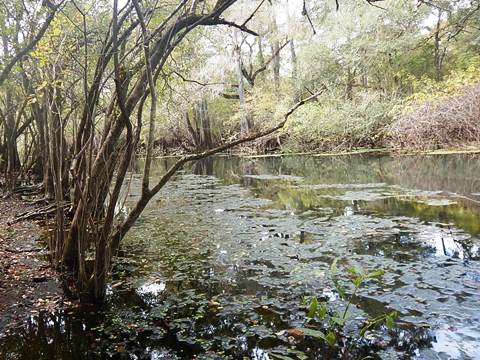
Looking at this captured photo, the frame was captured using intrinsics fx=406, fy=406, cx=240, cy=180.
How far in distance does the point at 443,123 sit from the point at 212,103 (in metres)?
19.5

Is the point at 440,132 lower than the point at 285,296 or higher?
higher

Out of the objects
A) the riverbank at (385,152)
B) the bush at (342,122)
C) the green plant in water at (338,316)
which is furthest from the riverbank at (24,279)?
the bush at (342,122)

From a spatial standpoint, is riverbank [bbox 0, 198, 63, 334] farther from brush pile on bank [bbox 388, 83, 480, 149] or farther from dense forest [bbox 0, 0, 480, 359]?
brush pile on bank [bbox 388, 83, 480, 149]

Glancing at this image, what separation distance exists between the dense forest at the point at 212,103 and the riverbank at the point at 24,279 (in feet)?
0.56

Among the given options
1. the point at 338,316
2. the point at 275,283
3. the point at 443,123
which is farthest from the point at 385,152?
the point at 338,316

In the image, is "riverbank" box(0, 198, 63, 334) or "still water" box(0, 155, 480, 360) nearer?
"still water" box(0, 155, 480, 360)

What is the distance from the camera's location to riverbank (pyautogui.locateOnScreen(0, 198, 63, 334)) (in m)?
3.63

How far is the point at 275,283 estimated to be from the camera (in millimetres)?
4039

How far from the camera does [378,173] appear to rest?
1231 cm

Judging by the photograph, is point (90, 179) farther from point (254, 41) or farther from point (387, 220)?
point (254, 41)

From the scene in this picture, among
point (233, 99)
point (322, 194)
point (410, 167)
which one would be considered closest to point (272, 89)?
point (233, 99)

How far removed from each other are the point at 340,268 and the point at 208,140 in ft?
84.9

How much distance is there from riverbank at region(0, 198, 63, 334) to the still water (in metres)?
0.25

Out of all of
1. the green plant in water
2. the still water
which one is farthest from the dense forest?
the still water
